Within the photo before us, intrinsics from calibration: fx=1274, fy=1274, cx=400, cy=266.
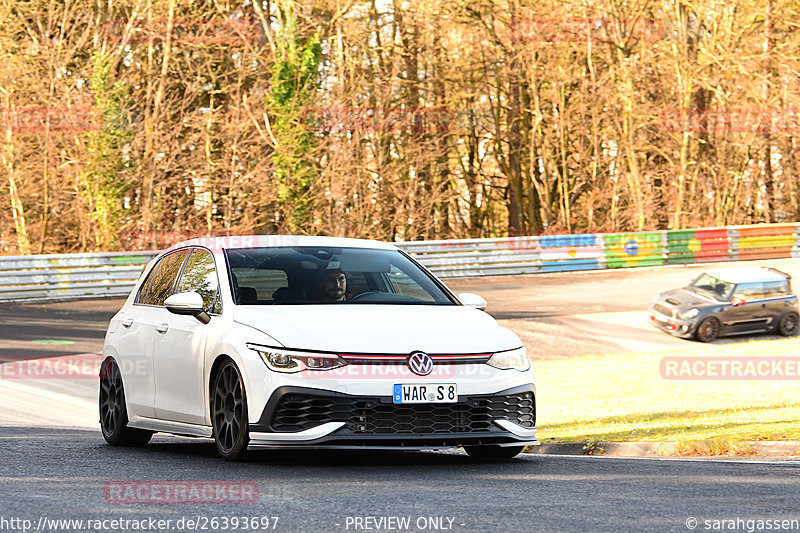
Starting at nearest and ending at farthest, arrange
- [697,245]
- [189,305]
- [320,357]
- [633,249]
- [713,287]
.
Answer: [320,357] → [189,305] → [713,287] → [633,249] → [697,245]

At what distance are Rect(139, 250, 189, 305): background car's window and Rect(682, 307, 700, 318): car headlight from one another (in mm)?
19243

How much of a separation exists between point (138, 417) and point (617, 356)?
16.0 m

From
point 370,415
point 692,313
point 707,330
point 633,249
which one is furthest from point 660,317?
point 370,415

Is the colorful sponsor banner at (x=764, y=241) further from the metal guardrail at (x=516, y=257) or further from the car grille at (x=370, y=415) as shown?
the car grille at (x=370, y=415)

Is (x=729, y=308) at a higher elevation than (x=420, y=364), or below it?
below

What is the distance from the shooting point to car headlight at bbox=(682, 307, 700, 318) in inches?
1097

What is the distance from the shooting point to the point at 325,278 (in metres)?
9.09

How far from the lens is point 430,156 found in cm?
4228

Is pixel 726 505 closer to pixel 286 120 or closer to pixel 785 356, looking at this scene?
pixel 785 356

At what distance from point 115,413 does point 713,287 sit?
21085mm

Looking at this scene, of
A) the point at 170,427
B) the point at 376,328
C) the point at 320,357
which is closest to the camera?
the point at 320,357

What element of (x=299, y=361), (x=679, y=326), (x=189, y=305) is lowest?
(x=679, y=326)

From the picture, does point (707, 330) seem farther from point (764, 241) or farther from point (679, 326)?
point (764, 241)

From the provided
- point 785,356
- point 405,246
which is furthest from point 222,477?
→ point 405,246
